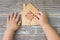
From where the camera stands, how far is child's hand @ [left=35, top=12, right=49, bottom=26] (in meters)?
1.10

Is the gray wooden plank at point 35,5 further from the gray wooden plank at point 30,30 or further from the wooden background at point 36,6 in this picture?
the gray wooden plank at point 30,30

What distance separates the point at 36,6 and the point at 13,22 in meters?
0.17

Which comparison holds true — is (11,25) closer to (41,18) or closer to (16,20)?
(16,20)

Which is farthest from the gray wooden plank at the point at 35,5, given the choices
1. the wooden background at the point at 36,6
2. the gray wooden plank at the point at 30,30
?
the gray wooden plank at the point at 30,30

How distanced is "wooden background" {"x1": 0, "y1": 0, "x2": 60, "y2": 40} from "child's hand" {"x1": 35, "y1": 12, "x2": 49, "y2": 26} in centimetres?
3

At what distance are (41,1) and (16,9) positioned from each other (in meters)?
0.16

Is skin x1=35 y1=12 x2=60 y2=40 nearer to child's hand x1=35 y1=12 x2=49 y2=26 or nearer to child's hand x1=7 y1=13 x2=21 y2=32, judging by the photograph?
child's hand x1=35 y1=12 x2=49 y2=26

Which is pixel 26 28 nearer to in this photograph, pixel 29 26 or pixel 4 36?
pixel 29 26

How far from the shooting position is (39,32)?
110 centimetres

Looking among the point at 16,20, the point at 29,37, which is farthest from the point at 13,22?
the point at 29,37

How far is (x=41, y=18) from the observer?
1108 mm

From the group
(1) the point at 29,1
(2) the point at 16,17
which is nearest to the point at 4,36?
(2) the point at 16,17

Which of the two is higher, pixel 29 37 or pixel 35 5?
pixel 35 5

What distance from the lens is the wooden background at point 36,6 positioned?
3.59 ft
